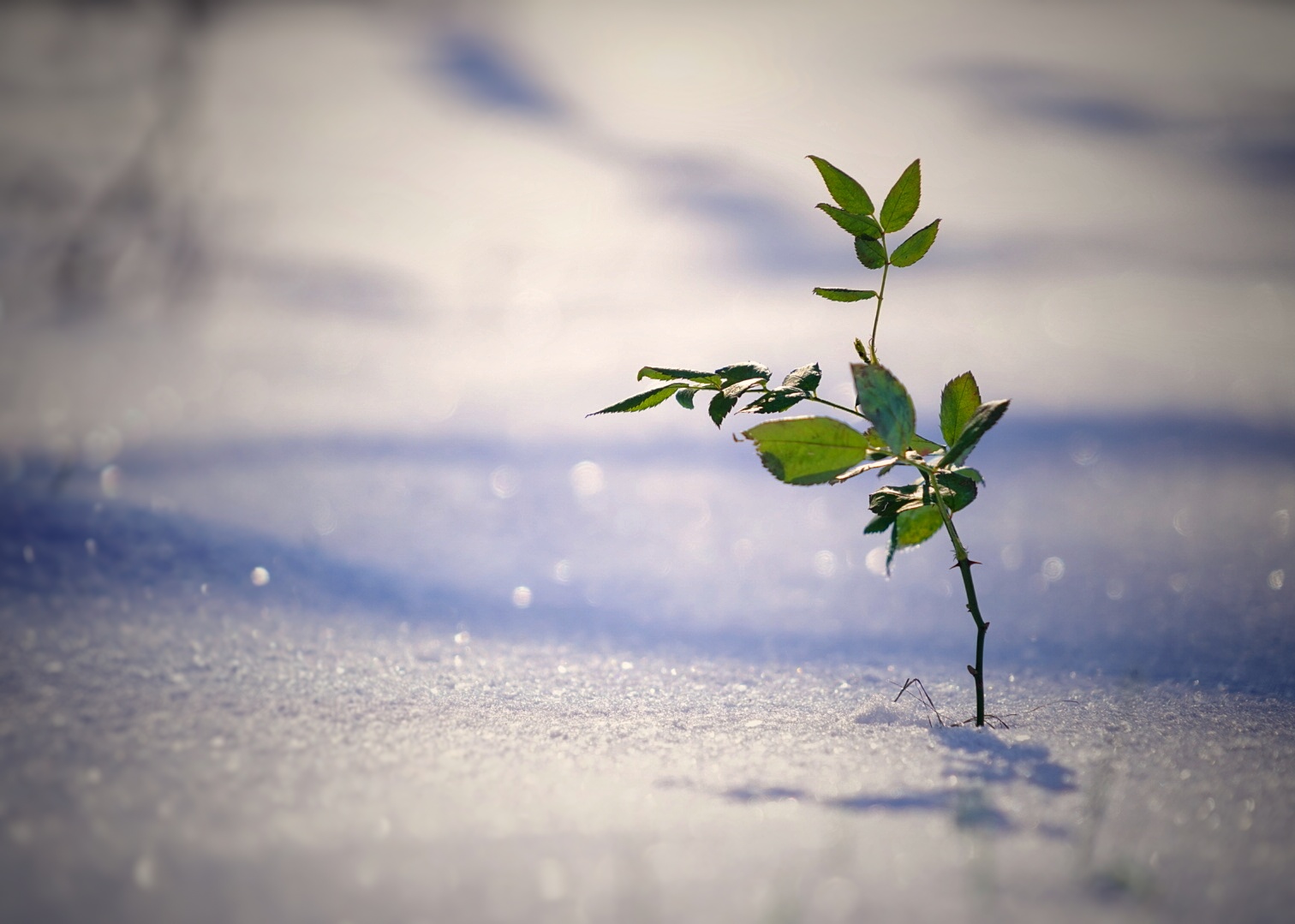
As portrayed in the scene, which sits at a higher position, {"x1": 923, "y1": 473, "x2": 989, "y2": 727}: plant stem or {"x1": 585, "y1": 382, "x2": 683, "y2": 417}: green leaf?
{"x1": 585, "y1": 382, "x2": 683, "y2": 417}: green leaf

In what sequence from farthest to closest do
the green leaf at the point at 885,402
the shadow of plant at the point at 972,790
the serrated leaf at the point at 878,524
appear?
1. the serrated leaf at the point at 878,524
2. the green leaf at the point at 885,402
3. the shadow of plant at the point at 972,790

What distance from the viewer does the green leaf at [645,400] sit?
→ 2.75ft

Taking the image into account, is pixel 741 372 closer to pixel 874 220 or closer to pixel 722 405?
pixel 722 405

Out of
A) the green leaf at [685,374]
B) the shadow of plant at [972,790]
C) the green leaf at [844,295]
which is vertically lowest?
the shadow of plant at [972,790]

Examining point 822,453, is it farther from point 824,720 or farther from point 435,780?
point 435,780

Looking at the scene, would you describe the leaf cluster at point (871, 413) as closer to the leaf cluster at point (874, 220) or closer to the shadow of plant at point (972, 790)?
the leaf cluster at point (874, 220)

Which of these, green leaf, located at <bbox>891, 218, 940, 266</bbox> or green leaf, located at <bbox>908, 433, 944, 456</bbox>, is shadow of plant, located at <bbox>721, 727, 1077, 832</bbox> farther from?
green leaf, located at <bbox>891, 218, 940, 266</bbox>

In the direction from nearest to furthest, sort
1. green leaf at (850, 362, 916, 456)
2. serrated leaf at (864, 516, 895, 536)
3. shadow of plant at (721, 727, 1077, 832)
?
shadow of plant at (721, 727, 1077, 832) < green leaf at (850, 362, 916, 456) < serrated leaf at (864, 516, 895, 536)

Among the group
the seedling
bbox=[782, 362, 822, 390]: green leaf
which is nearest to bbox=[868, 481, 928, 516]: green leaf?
the seedling

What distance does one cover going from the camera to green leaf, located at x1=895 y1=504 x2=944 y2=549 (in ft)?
2.94

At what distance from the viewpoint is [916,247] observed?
0.88 m

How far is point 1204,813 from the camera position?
683mm

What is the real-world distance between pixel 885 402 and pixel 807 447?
0.08m

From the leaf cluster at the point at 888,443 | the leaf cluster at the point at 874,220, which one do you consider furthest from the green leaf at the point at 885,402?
the leaf cluster at the point at 874,220
